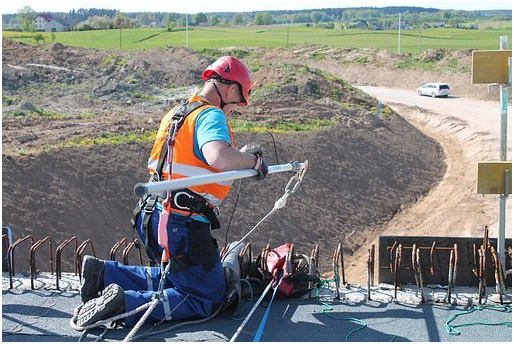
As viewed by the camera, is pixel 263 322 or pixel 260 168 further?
pixel 263 322

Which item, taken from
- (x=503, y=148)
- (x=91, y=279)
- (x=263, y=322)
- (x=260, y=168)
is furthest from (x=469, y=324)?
(x=91, y=279)

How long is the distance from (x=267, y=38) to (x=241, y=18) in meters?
32.0

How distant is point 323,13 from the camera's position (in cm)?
10794

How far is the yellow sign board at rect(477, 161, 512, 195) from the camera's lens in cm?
638

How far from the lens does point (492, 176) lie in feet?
21.1

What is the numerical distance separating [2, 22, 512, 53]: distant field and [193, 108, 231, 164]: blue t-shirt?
5334 centimetres

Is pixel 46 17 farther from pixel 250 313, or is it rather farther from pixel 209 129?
pixel 209 129

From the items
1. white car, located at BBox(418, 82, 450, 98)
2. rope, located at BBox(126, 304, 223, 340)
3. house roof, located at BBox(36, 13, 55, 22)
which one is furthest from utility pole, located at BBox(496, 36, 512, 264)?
house roof, located at BBox(36, 13, 55, 22)

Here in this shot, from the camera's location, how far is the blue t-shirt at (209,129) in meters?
5.12

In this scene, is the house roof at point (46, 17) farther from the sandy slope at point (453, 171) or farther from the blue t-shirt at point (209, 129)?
the blue t-shirt at point (209, 129)

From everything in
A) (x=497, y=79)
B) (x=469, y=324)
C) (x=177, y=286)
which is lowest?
(x=469, y=324)

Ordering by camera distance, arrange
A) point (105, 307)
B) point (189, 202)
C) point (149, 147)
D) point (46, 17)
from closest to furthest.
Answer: point (105, 307), point (189, 202), point (149, 147), point (46, 17)

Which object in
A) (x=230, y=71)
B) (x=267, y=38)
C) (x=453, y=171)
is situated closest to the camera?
(x=230, y=71)

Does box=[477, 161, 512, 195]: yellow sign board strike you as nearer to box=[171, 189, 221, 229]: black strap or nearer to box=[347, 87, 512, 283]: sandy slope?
box=[171, 189, 221, 229]: black strap
